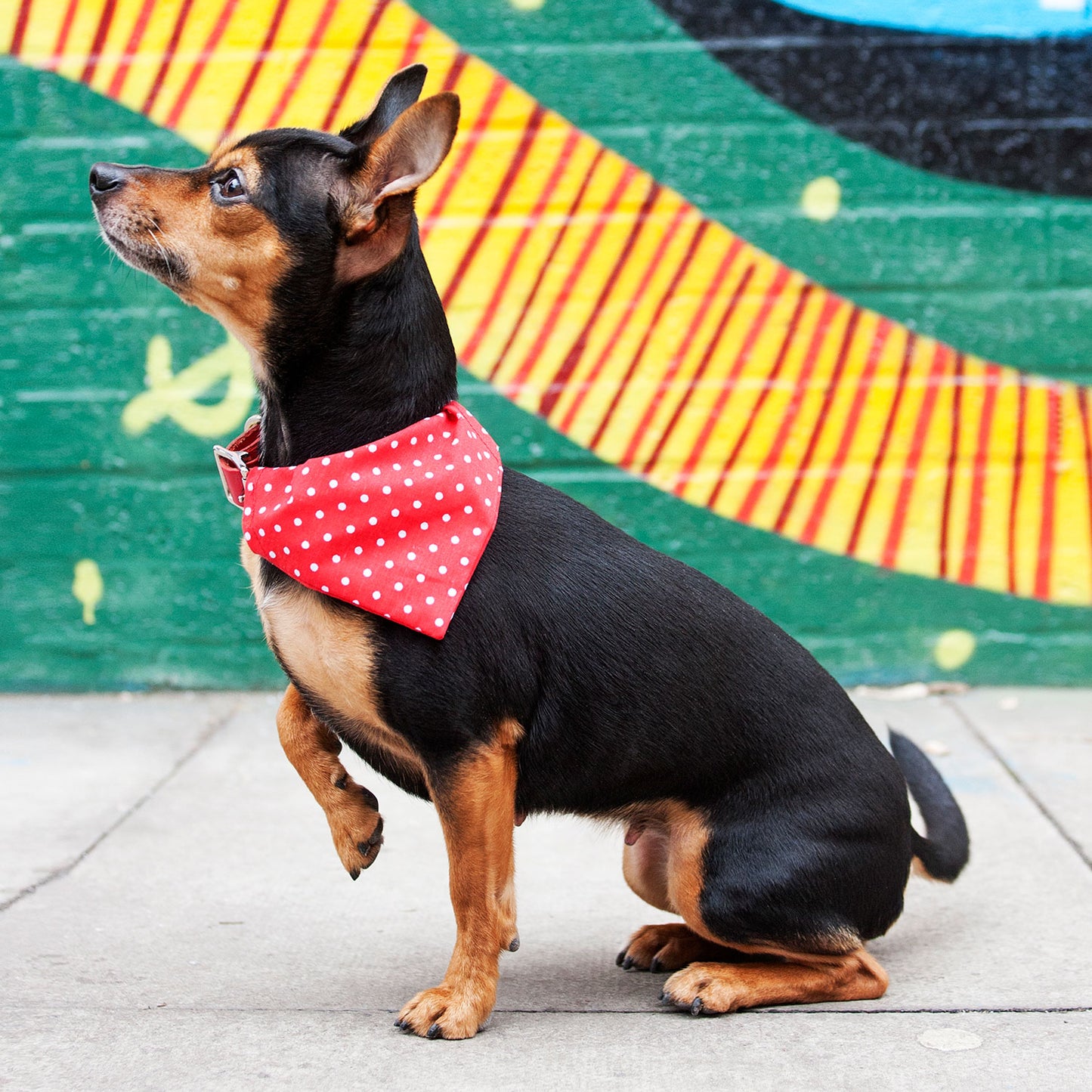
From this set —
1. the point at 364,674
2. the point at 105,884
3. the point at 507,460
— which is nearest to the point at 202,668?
the point at 507,460

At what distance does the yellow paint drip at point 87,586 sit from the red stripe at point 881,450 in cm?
307

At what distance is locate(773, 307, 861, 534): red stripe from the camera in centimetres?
534

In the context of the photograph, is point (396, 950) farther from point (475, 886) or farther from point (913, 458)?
point (913, 458)

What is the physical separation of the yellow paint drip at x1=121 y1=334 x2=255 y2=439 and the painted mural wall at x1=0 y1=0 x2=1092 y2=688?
1cm

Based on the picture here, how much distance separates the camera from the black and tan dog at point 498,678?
2.57 metres

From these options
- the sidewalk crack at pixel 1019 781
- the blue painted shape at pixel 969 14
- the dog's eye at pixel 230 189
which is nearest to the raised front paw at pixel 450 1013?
the dog's eye at pixel 230 189

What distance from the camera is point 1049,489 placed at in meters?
5.35

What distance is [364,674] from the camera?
2.55 m

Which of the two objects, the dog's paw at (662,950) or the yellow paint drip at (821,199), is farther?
the yellow paint drip at (821,199)

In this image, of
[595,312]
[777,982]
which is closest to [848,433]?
[595,312]

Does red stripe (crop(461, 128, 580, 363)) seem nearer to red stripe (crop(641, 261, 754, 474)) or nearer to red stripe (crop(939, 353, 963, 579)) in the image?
red stripe (crop(641, 261, 754, 474))

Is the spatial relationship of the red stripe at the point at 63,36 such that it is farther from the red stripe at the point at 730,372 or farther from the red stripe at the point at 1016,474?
the red stripe at the point at 1016,474

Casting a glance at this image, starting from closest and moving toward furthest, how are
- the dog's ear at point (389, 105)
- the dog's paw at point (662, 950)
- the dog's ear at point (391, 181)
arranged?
the dog's ear at point (391, 181), the dog's ear at point (389, 105), the dog's paw at point (662, 950)

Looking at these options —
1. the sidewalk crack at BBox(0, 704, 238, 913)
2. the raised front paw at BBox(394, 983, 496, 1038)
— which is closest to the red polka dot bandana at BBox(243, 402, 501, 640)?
the raised front paw at BBox(394, 983, 496, 1038)
